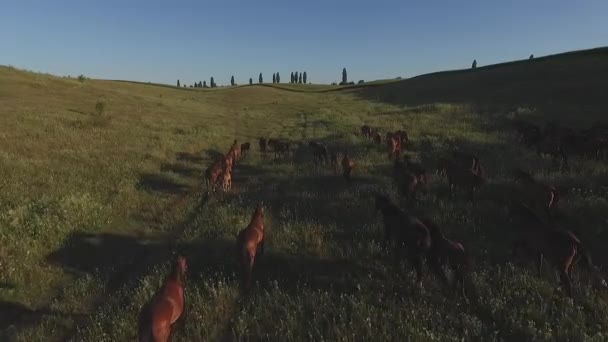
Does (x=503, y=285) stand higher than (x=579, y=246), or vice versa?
(x=579, y=246)

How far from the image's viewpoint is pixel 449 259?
7301mm

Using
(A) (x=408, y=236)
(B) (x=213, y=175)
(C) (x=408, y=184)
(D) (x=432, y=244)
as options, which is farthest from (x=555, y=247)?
(B) (x=213, y=175)

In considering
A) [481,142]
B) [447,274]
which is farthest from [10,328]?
[481,142]

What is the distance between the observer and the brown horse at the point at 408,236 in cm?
751

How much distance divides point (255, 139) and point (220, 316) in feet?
71.9

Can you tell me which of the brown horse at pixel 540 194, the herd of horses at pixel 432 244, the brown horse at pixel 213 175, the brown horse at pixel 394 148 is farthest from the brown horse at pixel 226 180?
the brown horse at pixel 540 194

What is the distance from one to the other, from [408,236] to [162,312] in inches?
155

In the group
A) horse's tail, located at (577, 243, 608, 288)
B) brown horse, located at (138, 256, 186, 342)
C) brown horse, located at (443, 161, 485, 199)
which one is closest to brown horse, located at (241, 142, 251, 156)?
brown horse, located at (443, 161, 485, 199)

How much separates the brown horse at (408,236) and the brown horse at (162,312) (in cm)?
346

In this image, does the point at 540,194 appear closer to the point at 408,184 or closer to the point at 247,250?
the point at 408,184

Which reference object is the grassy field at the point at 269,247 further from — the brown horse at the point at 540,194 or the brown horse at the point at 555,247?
the brown horse at the point at 540,194

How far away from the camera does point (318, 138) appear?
26.2 meters

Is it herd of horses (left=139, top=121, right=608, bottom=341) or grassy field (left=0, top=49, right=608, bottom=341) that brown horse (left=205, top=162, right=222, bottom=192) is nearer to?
grassy field (left=0, top=49, right=608, bottom=341)

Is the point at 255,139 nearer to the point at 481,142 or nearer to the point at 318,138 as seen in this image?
the point at 318,138
